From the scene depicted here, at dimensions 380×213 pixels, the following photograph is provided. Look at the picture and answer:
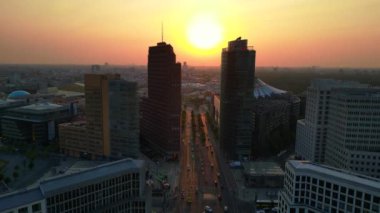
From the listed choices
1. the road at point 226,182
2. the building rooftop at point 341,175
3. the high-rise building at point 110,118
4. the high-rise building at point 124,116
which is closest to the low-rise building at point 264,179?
the road at point 226,182

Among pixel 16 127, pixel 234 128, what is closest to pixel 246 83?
pixel 234 128

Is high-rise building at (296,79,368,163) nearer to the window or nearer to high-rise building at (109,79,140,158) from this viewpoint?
high-rise building at (109,79,140,158)

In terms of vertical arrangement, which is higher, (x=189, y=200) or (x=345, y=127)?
(x=345, y=127)

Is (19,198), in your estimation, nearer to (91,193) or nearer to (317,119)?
(91,193)

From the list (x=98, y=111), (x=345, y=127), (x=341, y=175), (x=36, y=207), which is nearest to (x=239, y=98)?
(x=345, y=127)

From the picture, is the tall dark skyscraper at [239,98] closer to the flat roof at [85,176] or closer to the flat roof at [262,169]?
the flat roof at [262,169]

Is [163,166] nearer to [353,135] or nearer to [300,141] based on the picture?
[300,141]
